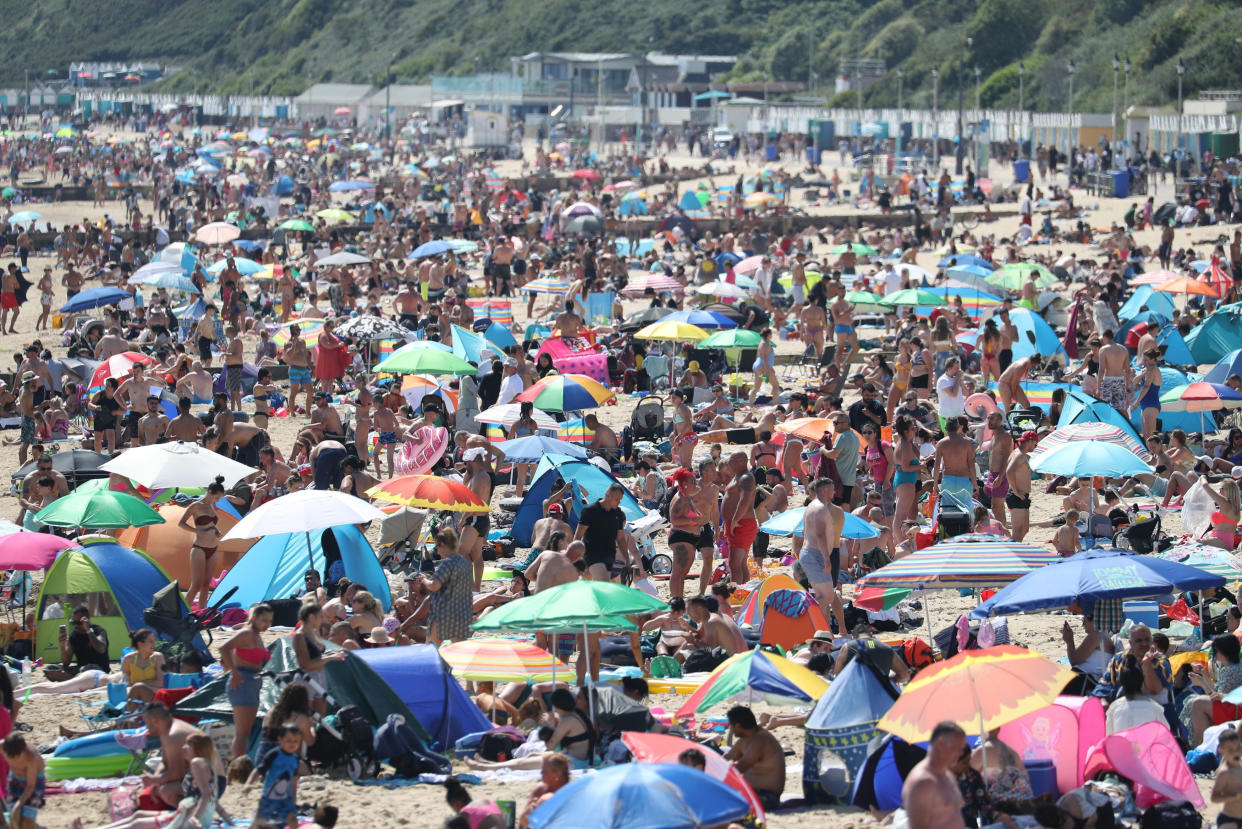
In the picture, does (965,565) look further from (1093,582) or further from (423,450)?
(423,450)

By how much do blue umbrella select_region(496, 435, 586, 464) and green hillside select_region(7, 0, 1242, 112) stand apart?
4404cm

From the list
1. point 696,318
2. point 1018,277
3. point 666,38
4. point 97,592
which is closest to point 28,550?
point 97,592

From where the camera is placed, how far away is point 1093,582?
735 cm

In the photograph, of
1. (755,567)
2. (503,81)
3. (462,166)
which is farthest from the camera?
(503,81)

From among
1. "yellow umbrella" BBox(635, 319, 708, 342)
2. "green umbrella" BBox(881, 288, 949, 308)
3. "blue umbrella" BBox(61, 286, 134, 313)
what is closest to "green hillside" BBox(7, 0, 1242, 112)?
"green umbrella" BBox(881, 288, 949, 308)

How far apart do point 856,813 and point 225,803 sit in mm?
2749

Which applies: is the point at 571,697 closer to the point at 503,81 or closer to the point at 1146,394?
the point at 1146,394

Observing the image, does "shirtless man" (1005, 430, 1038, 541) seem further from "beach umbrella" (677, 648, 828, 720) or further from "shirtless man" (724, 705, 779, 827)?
"shirtless man" (724, 705, 779, 827)

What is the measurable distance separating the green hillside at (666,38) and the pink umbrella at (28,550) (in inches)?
1879

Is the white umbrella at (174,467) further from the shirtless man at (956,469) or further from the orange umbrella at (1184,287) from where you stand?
the orange umbrella at (1184,287)

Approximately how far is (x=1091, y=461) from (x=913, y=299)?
8555mm

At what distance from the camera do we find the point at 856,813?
22.1 feet

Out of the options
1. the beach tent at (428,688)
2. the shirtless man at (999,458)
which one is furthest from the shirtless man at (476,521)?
the shirtless man at (999,458)

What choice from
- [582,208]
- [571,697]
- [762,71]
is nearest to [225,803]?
[571,697]
